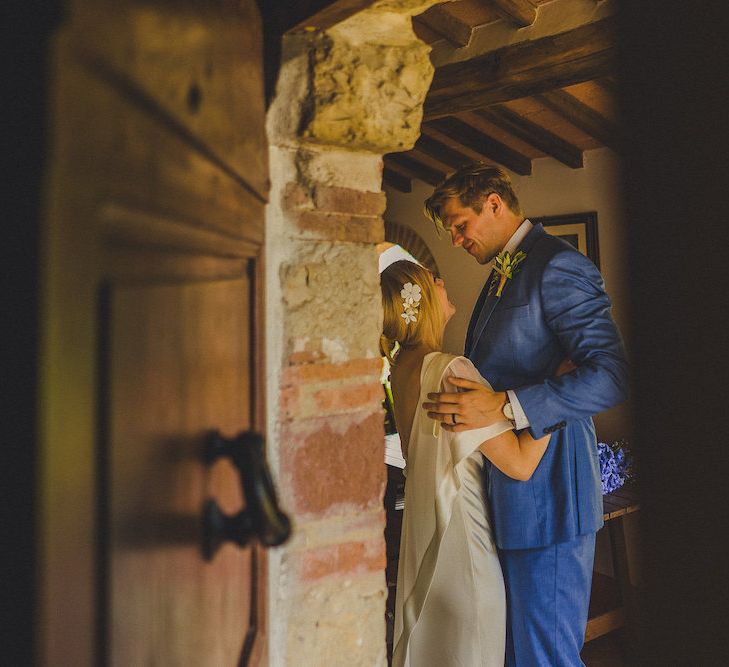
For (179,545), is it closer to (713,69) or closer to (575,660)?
(713,69)

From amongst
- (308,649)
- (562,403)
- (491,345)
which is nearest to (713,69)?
(308,649)

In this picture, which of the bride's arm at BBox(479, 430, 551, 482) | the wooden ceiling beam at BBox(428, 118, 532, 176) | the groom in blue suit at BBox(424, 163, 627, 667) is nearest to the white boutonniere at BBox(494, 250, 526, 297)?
the groom in blue suit at BBox(424, 163, 627, 667)

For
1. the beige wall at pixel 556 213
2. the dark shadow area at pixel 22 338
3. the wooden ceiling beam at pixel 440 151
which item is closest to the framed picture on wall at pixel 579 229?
the beige wall at pixel 556 213

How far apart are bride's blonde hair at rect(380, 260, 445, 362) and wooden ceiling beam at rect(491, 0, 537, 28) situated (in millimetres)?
1806

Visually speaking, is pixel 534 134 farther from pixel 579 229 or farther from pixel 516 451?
pixel 516 451

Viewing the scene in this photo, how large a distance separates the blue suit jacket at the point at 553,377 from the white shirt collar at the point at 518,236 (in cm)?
13

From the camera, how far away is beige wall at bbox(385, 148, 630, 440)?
463 centimetres

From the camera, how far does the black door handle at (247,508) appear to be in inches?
23.7

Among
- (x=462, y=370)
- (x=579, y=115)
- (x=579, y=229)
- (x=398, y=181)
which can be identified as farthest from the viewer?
(x=398, y=181)

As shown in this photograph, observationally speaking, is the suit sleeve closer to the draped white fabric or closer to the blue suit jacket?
the blue suit jacket

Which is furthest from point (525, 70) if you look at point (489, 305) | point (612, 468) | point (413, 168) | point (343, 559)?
point (343, 559)

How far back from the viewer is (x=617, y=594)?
3.68m

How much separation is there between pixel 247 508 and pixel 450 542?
147cm

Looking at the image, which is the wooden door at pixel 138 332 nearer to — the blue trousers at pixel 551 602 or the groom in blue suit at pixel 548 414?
the groom in blue suit at pixel 548 414
